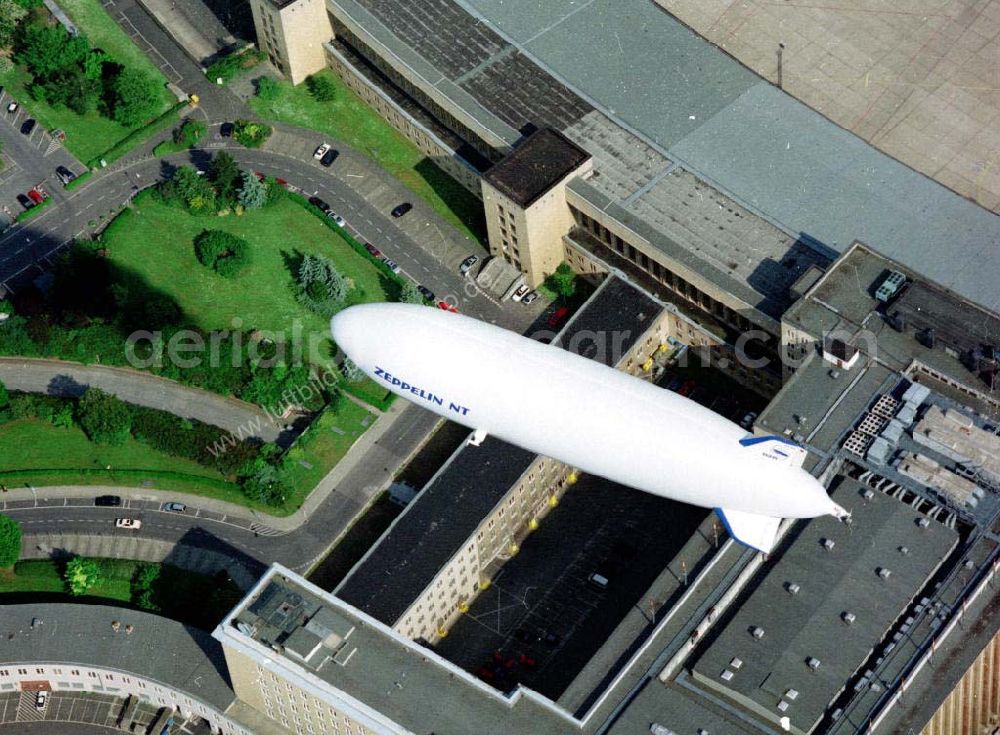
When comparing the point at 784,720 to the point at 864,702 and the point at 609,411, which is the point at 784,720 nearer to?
the point at 864,702

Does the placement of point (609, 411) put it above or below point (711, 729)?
above

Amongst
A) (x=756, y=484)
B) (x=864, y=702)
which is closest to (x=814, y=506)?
(x=756, y=484)

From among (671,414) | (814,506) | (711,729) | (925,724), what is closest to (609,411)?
(671,414)

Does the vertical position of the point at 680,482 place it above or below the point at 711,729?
above

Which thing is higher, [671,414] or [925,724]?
[671,414]

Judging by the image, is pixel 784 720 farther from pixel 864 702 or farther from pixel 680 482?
pixel 680 482

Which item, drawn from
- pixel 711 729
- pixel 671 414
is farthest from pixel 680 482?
pixel 711 729

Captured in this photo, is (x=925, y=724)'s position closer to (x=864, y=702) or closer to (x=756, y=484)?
(x=864, y=702)
